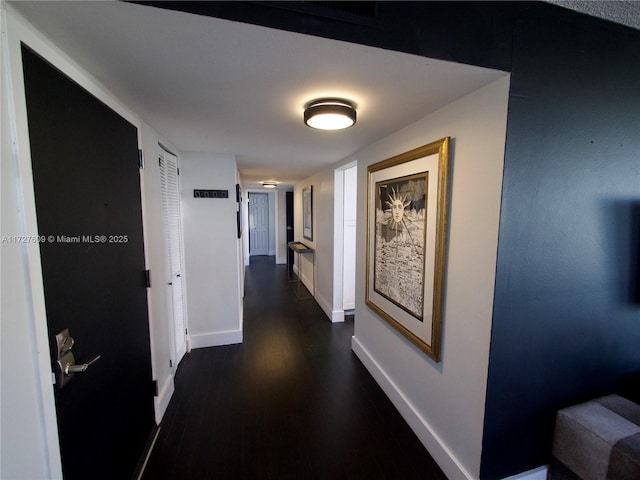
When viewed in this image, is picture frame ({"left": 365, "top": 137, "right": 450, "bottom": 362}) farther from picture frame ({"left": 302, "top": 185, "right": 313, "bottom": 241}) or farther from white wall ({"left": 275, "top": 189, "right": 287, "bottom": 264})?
white wall ({"left": 275, "top": 189, "right": 287, "bottom": 264})

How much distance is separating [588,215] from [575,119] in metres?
0.47

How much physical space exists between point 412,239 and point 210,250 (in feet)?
7.13

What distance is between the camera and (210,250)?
297 cm

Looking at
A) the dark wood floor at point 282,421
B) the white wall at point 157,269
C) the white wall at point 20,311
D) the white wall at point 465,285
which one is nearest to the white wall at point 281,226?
the dark wood floor at point 282,421

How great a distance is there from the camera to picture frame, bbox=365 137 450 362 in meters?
1.59

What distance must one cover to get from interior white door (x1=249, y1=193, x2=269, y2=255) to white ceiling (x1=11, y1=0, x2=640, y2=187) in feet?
21.5

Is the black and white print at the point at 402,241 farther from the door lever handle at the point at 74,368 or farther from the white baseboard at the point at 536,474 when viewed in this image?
the door lever handle at the point at 74,368

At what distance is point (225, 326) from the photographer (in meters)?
3.11

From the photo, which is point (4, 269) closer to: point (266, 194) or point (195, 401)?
point (195, 401)

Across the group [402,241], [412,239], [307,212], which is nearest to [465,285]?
[412,239]

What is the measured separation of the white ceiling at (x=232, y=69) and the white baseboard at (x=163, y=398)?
6.52 ft

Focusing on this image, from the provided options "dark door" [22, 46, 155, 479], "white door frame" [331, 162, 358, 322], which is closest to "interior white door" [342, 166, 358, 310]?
"white door frame" [331, 162, 358, 322]

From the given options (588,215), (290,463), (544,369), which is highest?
(588,215)

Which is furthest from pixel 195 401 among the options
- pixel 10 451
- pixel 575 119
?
pixel 575 119
